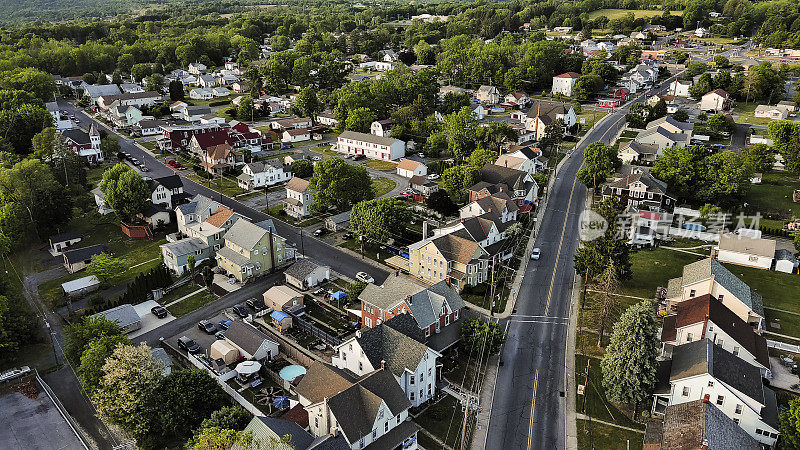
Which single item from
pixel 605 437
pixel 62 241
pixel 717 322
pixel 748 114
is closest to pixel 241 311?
pixel 62 241

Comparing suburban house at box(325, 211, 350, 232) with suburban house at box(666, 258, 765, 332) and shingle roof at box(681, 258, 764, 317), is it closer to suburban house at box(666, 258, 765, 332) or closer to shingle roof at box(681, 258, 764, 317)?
suburban house at box(666, 258, 765, 332)

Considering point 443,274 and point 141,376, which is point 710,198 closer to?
point 443,274

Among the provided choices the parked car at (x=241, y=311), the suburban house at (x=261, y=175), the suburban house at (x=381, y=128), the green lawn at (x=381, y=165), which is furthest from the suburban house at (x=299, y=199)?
the suburban house at (x=381, y=128)

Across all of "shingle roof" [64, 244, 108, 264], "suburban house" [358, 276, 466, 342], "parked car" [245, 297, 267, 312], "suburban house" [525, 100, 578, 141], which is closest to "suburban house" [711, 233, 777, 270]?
"suburban house" [358, 276, 466, 342]

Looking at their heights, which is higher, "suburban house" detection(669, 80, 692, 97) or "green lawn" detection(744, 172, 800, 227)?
"suburban house" detection(669, 80, 692, 97)

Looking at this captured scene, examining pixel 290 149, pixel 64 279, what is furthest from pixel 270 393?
pixel 290 149

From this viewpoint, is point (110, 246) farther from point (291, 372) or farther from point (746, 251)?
point (746, 251)
